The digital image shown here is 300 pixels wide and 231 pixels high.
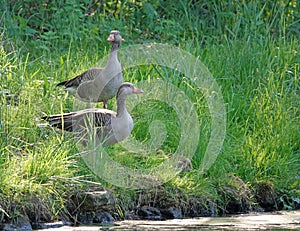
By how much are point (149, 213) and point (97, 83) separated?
6.59ft

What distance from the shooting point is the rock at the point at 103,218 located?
6968mm

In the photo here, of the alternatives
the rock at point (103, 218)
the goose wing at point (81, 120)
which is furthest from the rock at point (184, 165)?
the rock at point (103, 218)

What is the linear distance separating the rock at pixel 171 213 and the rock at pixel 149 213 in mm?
48

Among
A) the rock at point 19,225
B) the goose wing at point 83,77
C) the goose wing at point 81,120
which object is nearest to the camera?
the rock at point 19,225

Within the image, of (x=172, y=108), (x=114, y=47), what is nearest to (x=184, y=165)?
(x=172, y=108)

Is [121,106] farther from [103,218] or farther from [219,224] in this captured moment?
[219,224]

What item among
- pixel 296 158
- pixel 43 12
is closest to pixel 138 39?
pixel 43 12

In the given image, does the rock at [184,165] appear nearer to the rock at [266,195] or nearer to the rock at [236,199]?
the rock at [236,199]

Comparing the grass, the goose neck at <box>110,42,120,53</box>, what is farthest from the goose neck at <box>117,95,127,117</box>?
the goose neck at <box>110,42,120,53</box>

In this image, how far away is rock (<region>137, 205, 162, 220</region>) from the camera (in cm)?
731

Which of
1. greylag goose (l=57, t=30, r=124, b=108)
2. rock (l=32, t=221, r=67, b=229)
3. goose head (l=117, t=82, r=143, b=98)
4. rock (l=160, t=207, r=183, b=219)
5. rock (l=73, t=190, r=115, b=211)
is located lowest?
rock (l=160, t=207, r=183, b=219)

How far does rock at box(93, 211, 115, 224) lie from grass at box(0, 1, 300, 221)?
0.22 m

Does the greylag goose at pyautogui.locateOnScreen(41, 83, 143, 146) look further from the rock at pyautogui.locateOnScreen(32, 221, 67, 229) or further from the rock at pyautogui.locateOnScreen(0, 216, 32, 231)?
the rock at pyautogui.locateOnScreen(0, 216, 32, 231)

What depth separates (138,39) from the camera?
460 inches
